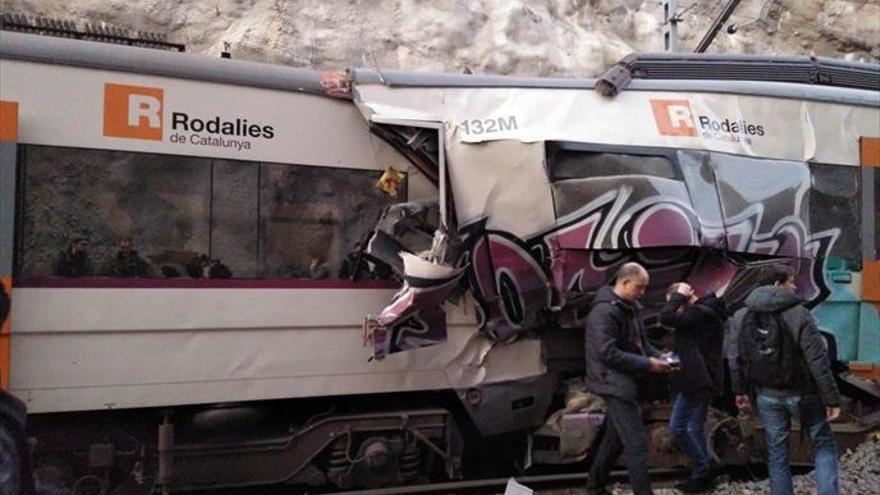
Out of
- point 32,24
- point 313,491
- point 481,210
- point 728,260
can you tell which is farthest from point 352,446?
point 32,24

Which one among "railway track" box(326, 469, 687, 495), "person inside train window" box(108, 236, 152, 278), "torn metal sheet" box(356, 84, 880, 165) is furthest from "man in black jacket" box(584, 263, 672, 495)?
"person inside train window" box(108, 236, 152, 278)

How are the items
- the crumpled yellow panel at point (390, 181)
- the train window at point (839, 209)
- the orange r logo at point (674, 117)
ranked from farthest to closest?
1. the train window at point (839, 209)
2. the orange r logo at point (674, 117)
3. the crumpled yellow panel at point (390, 181)

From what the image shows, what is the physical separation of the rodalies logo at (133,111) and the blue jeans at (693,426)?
4.11 m

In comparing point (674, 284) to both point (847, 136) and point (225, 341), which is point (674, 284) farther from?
point (225, 341)

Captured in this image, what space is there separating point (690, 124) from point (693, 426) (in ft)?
7.57

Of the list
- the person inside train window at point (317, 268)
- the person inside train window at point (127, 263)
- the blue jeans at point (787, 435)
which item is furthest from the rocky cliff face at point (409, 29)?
the blue jeans at point (787, 435)

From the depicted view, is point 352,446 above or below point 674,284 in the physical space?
below

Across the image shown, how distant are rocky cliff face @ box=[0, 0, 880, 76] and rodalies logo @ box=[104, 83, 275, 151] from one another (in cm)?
872

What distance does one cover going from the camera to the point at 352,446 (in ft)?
18.2

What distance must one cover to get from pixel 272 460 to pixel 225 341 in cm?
91

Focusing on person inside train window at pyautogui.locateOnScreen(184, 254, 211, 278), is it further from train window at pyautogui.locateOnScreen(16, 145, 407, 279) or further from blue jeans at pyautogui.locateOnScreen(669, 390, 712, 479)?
blue jeans at pyautogui.locateOnScreen(669, 390, 712, 479)

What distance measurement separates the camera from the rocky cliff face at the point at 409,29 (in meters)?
13.8

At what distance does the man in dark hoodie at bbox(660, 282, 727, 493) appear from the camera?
18.6 feet

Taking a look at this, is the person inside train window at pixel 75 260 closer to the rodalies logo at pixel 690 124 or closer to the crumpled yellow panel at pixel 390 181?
the crumpled yellow panel at pixel 390 181
